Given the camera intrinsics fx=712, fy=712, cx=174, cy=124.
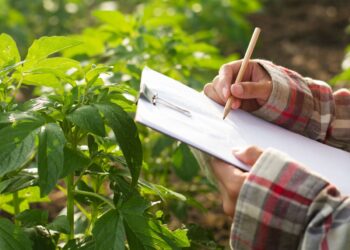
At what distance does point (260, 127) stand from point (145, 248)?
402 millimetres

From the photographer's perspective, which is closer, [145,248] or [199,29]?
[145,248]

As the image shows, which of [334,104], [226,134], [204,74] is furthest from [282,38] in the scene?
[226,134]

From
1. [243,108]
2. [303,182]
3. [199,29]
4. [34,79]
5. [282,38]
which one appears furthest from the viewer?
[282,38]

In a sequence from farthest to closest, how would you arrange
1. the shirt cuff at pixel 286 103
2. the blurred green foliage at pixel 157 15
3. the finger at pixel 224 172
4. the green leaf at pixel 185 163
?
the blurred green foliage at pixel 157 15
the green leaf at pixel 185 163
the shirt cuff at pixel 286 103
the finger at pixel 224 172

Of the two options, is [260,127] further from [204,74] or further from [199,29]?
[199,29]

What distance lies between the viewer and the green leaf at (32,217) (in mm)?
1700

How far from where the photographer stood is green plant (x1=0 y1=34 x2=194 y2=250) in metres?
1.49

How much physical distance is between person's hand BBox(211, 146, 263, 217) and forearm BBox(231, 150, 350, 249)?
0.04 meters

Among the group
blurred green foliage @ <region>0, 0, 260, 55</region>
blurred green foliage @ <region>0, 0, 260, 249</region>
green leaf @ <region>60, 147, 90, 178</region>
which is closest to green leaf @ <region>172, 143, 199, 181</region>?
blurred green foliage @ <region>0, 0, 260, 249</region>

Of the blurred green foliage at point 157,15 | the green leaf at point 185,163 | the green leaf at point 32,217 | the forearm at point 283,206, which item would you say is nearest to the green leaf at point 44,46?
the green leaf at point 32,217

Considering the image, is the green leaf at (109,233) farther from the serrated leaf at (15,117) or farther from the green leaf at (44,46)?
the green leaf at (44,46)

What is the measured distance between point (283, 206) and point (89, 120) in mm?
468

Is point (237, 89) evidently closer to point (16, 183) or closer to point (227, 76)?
point (227, 76)

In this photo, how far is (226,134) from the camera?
1.59 meters
